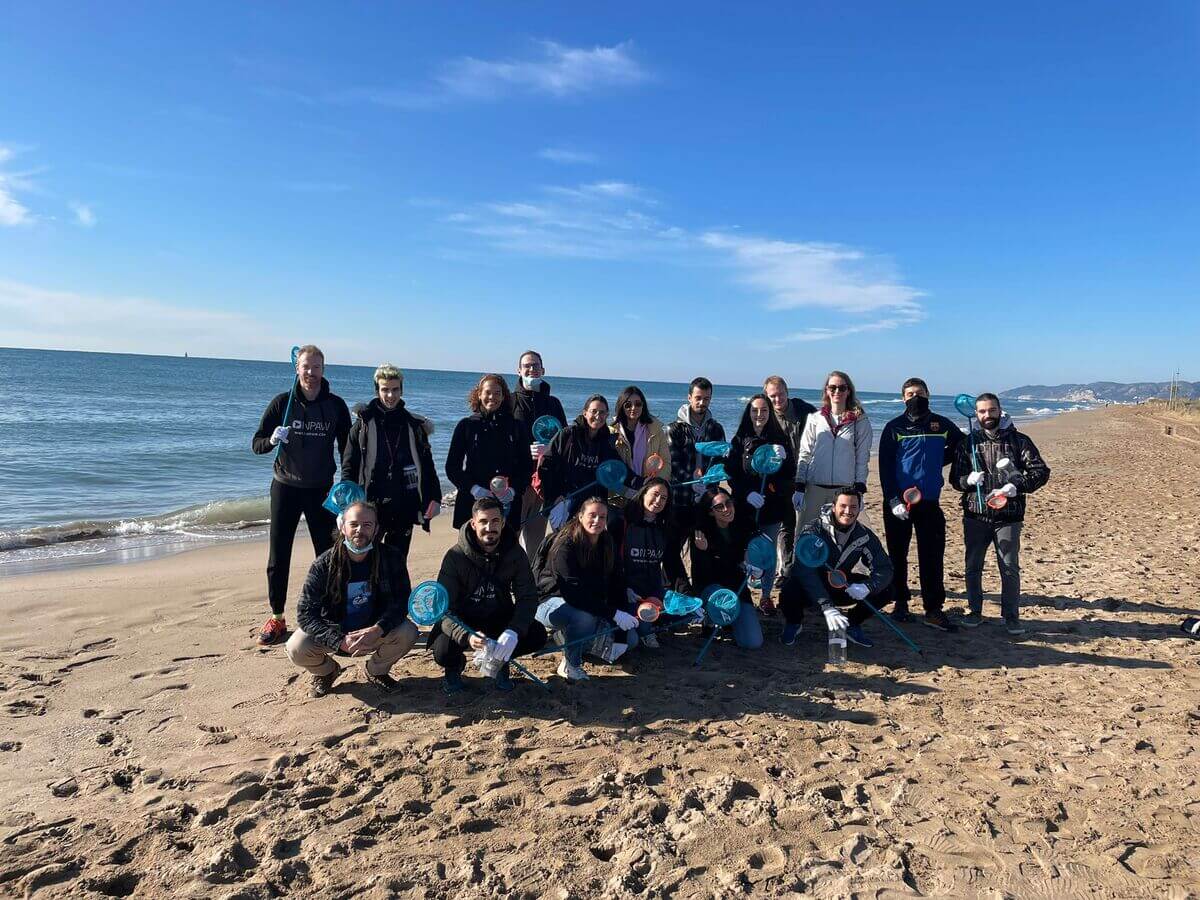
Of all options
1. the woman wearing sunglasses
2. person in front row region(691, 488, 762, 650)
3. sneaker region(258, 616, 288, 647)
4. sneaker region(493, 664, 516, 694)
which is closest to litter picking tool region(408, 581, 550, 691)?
sneaker region(493, 664, 516, 694)

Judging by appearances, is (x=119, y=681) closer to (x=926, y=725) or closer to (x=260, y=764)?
(x=260, y=764)

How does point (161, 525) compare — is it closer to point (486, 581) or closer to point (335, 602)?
point (335, 602)

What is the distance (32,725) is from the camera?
3.67 meters

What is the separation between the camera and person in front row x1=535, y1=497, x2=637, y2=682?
437cm

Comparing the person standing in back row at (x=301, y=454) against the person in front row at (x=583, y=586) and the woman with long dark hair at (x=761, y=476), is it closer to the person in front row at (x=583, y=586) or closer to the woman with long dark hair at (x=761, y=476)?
the person in front row at (x=583, y=586)

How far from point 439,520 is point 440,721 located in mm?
6951

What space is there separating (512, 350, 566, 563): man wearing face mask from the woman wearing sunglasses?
77.1 inches

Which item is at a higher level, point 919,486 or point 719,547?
point 919,486

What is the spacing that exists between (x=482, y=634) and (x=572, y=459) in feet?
4.86

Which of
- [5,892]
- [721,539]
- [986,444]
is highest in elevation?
[986,444]

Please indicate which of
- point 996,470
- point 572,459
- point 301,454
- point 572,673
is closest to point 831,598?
point 996,470

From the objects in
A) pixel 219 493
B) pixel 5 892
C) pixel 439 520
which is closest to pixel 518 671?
pixel 5 892

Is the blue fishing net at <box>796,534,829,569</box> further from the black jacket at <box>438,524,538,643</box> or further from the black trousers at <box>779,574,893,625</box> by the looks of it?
the black jacket at <box>438,524,538,643</box>

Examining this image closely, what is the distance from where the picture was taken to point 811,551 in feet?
15.8
